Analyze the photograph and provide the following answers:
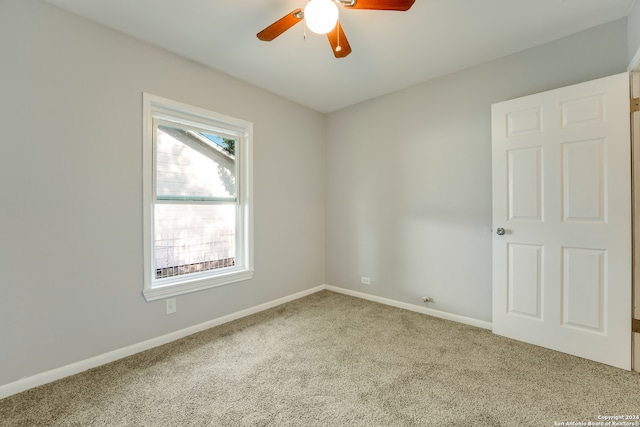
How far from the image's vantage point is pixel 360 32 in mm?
2148

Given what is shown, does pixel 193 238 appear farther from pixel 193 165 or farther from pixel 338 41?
pixel 338 41

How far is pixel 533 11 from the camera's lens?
1943mm

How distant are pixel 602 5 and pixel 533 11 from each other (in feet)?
1.45

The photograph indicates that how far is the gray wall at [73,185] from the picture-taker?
1716mm

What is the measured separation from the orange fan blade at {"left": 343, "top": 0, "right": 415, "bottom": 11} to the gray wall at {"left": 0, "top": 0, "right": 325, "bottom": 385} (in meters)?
1.75

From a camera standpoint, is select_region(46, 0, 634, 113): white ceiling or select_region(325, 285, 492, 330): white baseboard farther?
select_region(325, 285, 492, 330): white baseboard

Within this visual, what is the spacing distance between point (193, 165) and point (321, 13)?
185 centimetres

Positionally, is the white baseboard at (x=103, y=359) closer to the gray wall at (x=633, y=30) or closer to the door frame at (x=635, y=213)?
the door frame at (x=635, y=213)

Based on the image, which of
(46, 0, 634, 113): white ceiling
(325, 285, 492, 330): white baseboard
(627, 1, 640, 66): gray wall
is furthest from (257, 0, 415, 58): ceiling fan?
(325, 285, 492, 330): white baseboard

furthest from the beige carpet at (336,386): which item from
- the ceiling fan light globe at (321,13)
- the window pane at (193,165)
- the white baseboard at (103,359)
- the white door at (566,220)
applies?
the ceiling fan light globe at (321,13)

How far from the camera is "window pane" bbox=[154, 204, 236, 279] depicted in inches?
96.8

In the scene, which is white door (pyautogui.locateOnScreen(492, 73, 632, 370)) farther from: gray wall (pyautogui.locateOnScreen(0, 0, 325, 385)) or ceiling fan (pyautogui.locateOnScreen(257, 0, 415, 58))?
gray wall (pyautogui.locateOnScreen(0, 0, 325, 385))

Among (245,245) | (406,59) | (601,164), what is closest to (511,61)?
(406,59)

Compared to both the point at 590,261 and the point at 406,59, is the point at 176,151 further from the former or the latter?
Result: the point at 590,261
